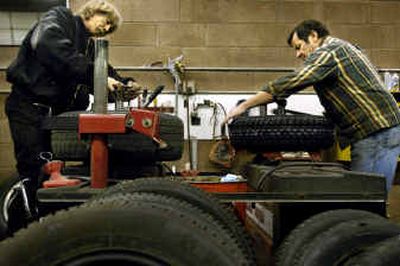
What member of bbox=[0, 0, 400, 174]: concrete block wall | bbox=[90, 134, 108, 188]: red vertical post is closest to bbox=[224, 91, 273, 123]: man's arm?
bbox=[90, 134, 108, 188]: red vertical post

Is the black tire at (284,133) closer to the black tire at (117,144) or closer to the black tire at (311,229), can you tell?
the black tire at (117,144)

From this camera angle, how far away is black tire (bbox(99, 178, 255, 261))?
4.27 feet

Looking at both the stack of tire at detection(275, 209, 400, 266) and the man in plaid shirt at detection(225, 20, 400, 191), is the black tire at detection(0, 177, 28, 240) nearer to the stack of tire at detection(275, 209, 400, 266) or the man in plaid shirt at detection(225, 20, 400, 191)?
the man in plaid shirt at detection(225, 20, 400, 191)

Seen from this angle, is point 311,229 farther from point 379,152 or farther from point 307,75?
point 379,152

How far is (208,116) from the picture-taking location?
179 inches

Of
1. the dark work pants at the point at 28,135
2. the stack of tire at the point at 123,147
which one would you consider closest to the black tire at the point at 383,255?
the stack of tire at the point at 123,147

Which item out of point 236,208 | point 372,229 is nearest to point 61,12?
point 236,208

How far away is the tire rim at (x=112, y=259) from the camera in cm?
86

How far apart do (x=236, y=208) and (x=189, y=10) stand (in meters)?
3.02

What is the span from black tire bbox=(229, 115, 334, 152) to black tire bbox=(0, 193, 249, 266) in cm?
107

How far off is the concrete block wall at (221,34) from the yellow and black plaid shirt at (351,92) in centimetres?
256

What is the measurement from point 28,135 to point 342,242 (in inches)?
56.9

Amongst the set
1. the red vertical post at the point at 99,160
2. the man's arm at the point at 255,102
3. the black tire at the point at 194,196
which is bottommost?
the black tire at the point at 194,196

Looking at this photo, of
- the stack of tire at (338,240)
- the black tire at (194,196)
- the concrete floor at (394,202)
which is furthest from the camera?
the concrete floor at (394,202)
